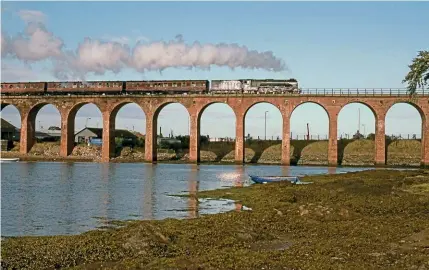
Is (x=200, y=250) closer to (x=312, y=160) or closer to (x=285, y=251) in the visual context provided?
(x=285, y=251)

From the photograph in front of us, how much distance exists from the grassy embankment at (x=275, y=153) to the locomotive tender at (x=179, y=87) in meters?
10.0

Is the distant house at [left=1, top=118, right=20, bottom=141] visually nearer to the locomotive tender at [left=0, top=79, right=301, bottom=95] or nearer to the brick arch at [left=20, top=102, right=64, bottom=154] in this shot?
the brick arch at [left=20, top=102, right=64, bottom=154]

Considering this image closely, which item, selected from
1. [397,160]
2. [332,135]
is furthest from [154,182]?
[397,160]

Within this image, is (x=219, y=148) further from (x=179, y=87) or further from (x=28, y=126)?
(x=28, y=126)

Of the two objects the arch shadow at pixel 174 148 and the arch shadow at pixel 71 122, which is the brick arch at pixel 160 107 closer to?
the arch shadow at pixel 174 148

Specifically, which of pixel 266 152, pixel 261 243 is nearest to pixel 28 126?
pixel 266 152

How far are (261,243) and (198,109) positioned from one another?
63608mm

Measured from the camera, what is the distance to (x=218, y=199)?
33094 millimetres

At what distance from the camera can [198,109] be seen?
80.1m

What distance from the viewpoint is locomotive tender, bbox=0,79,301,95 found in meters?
81.9

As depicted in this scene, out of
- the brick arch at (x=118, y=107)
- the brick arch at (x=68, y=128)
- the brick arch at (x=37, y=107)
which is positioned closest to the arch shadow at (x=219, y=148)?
the brick arch at (x=118, y=107)

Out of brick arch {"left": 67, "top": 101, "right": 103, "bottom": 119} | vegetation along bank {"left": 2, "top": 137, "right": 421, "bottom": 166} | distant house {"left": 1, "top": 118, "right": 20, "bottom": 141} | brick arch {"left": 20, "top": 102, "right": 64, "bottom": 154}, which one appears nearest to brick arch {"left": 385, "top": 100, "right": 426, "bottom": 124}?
vegetation along bank {"left": 2, "top": 137, "right": 421, "bottom": 166}

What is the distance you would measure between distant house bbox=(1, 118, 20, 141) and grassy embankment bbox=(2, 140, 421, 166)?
14.4 meters

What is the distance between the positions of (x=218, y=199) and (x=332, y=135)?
44920 millimetres
